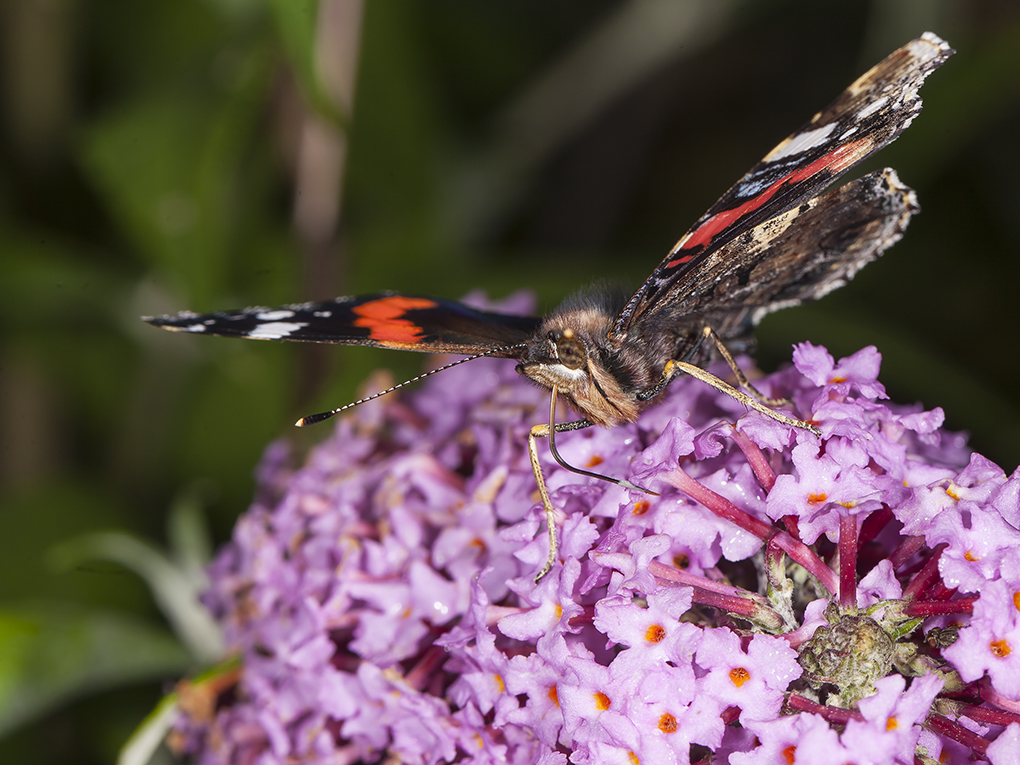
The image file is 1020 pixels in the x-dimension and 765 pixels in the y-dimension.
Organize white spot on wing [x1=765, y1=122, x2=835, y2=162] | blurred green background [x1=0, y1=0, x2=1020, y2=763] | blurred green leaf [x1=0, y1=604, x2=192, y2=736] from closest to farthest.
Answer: white spot on wing [x1=765, y1=122, x2=835, y2=162] → blurred green leaf [x1=0, y1=604, x2=192, y2=736] → blurred green background [x1=0, y1=0, x2=1020, y2=763]

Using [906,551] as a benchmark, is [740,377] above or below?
above

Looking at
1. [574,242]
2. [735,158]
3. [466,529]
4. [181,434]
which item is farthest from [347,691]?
[735,158]

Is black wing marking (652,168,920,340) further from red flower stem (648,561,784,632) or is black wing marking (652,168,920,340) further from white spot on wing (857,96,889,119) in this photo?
red flower stem (648,561,784,632)

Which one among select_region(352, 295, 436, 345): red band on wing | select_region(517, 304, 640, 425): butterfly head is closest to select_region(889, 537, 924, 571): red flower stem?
select_region(517, 304, 640, 425): butterfly head

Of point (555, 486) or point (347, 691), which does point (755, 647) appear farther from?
point (347, 691)

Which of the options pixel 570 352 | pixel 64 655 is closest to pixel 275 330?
pixel 570 352

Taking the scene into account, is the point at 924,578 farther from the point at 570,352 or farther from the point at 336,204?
the point at 336,204
